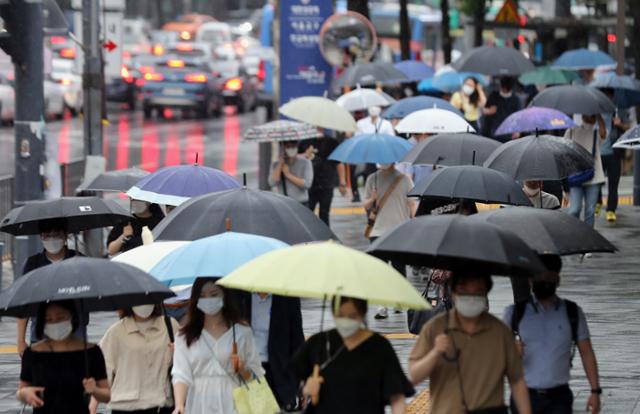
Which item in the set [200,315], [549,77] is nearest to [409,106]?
[549,77]

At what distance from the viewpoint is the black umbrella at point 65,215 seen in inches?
437

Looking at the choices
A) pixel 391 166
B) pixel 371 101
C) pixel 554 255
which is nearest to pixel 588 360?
pixel 554 255

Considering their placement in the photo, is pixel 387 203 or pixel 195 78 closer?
pixel 387 203

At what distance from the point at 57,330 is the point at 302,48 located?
18339 mm

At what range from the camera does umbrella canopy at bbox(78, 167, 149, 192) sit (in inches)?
547

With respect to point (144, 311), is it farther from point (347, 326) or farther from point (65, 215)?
point (65, 215)

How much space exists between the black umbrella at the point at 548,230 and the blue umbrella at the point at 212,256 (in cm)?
118

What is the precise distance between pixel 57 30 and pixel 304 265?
9.75 metres

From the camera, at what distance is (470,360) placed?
299 inches

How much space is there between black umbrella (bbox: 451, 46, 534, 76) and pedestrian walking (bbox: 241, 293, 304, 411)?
1498 centimetres

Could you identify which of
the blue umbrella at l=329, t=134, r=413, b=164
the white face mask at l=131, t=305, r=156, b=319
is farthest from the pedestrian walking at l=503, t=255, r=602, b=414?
the blue umbrella at l=329, t=134, r=413, b=164

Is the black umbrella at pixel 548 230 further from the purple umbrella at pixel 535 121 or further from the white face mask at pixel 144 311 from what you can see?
the purple umbrella at pixel 535 121

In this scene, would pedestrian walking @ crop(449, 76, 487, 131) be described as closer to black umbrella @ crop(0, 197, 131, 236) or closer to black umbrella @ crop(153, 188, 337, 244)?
black umbrella @ crop(0, 197, 131, 236)

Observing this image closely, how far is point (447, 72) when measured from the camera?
2936 cm
